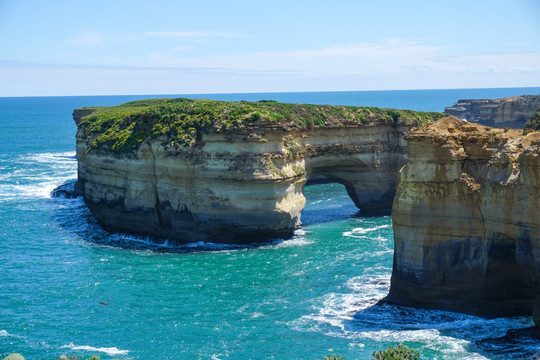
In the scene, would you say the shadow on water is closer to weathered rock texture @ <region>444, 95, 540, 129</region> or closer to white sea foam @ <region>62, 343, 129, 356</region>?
white sea foam @ <region>62, 343, 129, 356</region>

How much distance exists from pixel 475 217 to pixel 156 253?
24726mm

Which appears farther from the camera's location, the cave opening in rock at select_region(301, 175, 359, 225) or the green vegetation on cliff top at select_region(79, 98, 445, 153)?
the cave opening in rock at select_region(301, 175, 359, 225)

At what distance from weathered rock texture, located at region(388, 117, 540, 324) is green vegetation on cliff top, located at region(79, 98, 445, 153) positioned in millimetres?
19646

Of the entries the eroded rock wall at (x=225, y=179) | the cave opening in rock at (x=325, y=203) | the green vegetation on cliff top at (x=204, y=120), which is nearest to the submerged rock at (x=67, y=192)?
the green vegetation on cliff top at (x=204, y=120)

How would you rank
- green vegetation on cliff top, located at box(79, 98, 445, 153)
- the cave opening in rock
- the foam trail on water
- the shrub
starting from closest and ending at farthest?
the shrub
green vegetation on cliff top, located at box(79, 98, 445, 153)
the foam trail on water
the cave opening in rock

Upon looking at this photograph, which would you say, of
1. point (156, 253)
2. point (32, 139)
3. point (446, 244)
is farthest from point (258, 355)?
point (32, 139)

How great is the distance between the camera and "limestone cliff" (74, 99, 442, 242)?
51.4 m

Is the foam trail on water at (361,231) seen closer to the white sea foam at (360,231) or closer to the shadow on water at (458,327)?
the white sea foam at (360,231)

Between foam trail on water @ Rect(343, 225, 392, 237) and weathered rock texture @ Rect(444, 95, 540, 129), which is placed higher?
weathered rock texture @ Rect(444, 95, 540, 129)

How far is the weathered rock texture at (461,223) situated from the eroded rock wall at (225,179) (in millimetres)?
16966

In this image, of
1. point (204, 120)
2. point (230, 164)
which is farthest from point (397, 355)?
point (204, 120)

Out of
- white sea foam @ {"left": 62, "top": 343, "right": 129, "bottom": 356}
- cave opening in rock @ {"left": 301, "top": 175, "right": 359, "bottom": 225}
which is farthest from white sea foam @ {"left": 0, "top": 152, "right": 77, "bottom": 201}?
white sea foam @ {"left": 62, "top": 343, "right": 129, "bottom": 356}

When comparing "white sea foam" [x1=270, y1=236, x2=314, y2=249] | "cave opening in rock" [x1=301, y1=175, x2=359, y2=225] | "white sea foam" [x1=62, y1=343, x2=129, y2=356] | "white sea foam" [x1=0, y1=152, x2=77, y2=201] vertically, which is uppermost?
"white sea foam" [x1=0, y1=152, x2=77, y2=201]

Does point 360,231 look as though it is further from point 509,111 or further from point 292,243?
point 509,111
